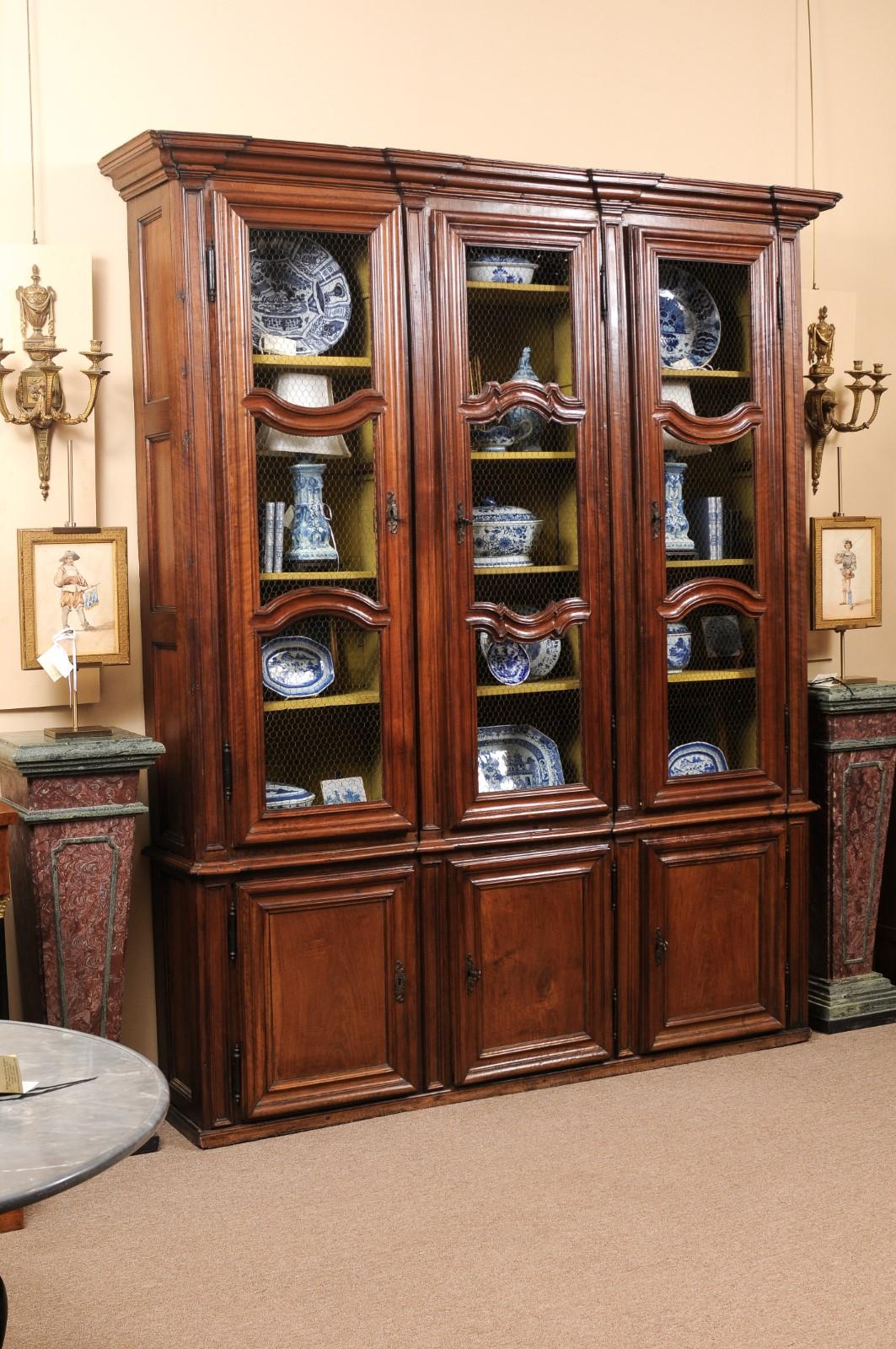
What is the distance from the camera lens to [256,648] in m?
3.59

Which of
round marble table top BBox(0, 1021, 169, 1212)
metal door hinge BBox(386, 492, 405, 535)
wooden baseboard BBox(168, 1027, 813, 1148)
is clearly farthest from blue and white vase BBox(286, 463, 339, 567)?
round marble table top BBox(0, 1021, 169, 1212)

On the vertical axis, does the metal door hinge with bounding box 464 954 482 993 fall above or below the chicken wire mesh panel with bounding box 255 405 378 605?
below

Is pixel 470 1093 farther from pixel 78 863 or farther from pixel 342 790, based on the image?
pixel 78 863

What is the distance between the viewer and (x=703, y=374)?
4129 millimetres

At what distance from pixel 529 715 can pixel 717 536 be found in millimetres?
758

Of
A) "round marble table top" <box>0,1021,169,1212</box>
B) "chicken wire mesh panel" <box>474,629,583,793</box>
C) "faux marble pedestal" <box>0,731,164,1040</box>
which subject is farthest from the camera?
"chicken wire mesh panel" <box>474,629,583,793</box>

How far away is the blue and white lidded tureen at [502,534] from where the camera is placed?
3.88 metres

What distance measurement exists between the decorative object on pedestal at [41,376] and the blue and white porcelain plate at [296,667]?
73 centimetres

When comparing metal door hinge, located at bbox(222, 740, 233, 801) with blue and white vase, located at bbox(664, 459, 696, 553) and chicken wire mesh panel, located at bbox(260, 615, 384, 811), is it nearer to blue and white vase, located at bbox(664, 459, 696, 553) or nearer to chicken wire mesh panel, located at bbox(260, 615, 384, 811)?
chicken wire mesh panel, located at bbox(260, 615, 384, 811)

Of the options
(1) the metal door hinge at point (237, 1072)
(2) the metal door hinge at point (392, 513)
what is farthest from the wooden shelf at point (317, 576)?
(1) the metal door hinge at point (237, 1072)

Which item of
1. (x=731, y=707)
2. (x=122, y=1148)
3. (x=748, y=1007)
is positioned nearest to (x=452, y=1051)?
(x=748, y=1007)

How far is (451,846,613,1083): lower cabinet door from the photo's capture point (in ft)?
12.7

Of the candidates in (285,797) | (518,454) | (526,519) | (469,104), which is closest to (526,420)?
(518,454)

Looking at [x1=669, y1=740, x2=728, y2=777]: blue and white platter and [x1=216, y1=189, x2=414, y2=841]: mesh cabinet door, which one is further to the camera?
A: [x1=669, y1=740, x2=728, y2=777]: blue and white platter
